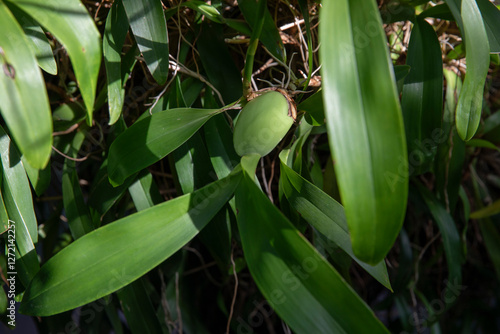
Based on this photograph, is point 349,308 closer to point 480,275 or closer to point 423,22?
point 423,22

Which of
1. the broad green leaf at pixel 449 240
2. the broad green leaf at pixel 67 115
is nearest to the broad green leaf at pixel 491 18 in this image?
the broad green leaf at pixel 449 240

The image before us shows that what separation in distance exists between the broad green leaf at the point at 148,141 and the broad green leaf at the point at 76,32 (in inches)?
3.9

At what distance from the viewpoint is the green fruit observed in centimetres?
36

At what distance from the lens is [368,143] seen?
0.87 ft

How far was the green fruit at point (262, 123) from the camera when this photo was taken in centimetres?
36

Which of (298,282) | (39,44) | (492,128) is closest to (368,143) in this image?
(298,282)

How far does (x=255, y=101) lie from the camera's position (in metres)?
0.38

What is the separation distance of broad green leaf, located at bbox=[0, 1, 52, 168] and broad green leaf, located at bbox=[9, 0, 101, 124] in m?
0.02

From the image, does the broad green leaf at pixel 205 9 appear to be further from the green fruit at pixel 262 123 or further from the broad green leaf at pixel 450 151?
the broad green leaf at pixel 450 151

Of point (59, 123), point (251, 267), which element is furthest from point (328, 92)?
point (59, 123)

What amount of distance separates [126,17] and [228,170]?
0.63 feet

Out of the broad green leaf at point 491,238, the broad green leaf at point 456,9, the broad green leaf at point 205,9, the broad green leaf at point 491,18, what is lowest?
the broad green leaf at point 491,238

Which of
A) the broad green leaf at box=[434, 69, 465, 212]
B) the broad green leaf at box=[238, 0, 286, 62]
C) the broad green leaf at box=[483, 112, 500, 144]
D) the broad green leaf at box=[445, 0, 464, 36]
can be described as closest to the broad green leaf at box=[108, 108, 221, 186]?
the broad green leaf at box=[238, 0, 286, 62]

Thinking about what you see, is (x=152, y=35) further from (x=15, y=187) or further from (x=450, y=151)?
(x=450, y=151)
